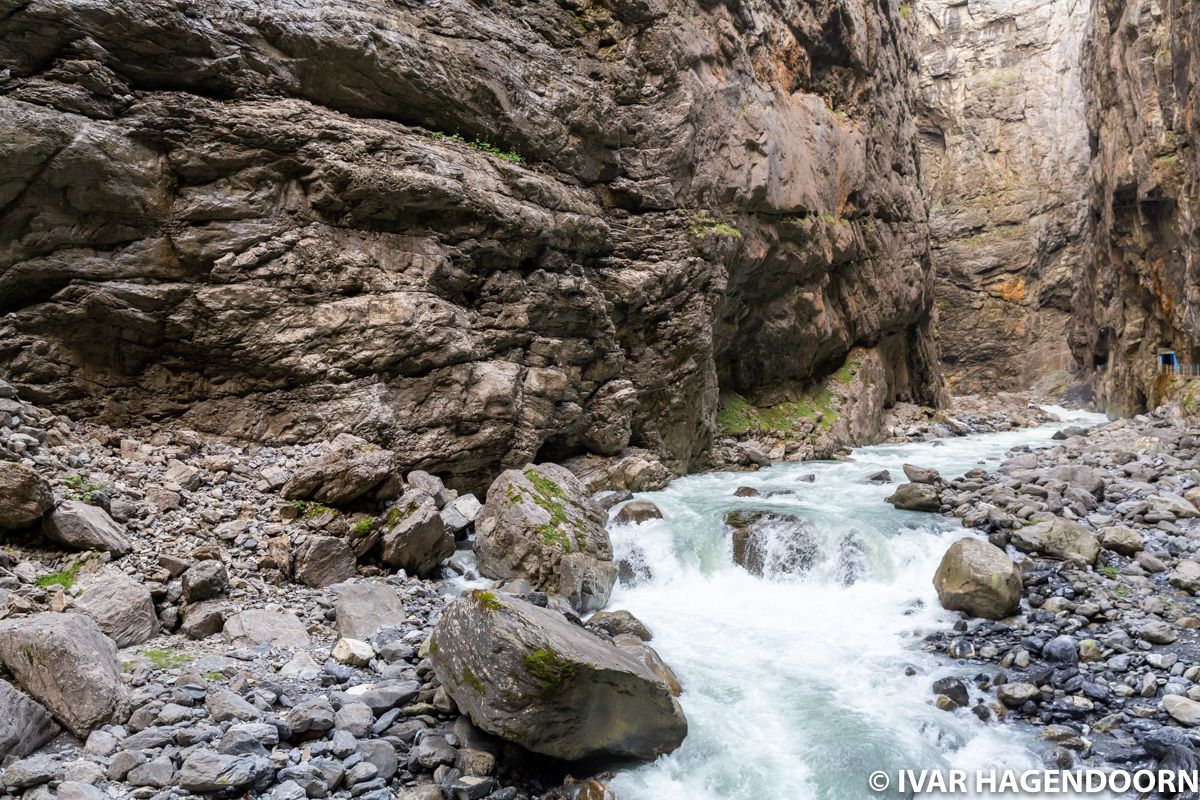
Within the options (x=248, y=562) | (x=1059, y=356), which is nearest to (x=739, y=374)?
(x=248, y=562)

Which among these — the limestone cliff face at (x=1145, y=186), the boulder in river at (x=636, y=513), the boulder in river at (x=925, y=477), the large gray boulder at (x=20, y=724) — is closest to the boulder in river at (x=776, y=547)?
Result: the boulder in river at (x=636, y=513)

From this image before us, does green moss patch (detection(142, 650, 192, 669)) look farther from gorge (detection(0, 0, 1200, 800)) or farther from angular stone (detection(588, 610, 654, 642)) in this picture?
angular stone (detection(588, 610, 654, 642))

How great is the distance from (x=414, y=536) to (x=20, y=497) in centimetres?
386

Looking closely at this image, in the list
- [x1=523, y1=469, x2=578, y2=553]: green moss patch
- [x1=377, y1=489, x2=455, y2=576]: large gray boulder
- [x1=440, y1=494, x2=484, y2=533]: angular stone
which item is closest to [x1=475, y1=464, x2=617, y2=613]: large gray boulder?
[x1=523, y1=469, x2=578, y2=553]: green moss patch

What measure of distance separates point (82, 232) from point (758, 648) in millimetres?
10265

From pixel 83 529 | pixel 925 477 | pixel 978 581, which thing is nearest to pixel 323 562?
pixel 83 529

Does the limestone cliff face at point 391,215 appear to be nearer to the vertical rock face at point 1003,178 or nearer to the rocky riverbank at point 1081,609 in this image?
the rocky riverbank at point 1081,609

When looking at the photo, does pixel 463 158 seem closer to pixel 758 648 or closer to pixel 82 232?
pixel 82 232

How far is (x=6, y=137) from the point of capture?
746 centimetres

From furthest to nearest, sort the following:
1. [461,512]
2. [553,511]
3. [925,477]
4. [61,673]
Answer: [925,477] < [461,512] < [553,511] < [61,673]

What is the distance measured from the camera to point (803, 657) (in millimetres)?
7676

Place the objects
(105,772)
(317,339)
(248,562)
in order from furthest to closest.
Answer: (317,339) < (248,562) < (105,772)

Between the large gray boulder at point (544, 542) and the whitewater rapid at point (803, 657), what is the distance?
0.70 m

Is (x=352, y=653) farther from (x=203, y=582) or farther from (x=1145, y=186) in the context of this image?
(x=1145, y=186)
